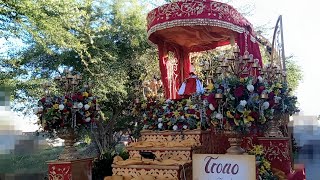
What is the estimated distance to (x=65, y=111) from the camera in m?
6.58

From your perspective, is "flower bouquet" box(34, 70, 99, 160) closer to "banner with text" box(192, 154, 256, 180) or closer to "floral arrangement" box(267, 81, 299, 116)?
"banner with text" box(192, 154, 256, 180)

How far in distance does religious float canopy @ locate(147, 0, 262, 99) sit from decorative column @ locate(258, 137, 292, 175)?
2.55 m

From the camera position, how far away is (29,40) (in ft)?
34.1

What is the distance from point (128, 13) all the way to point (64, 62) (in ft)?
11.2

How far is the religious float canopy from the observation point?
8336mm

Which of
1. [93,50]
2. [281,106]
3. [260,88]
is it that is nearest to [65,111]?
[260,88]

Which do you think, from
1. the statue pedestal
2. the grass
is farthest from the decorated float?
the grass

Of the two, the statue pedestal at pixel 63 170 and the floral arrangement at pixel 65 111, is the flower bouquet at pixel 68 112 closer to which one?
the floral arrangement at pixel 65 111

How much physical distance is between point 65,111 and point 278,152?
13.9ft

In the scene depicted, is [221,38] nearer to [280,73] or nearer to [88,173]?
[280,73]


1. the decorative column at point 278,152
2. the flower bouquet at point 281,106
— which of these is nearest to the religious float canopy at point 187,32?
the flower bouquet at point 281,106

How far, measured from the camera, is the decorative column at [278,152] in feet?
22.2

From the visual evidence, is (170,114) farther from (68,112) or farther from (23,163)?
(23,163)

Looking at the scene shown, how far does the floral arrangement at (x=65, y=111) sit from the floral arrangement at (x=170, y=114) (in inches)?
57.8
